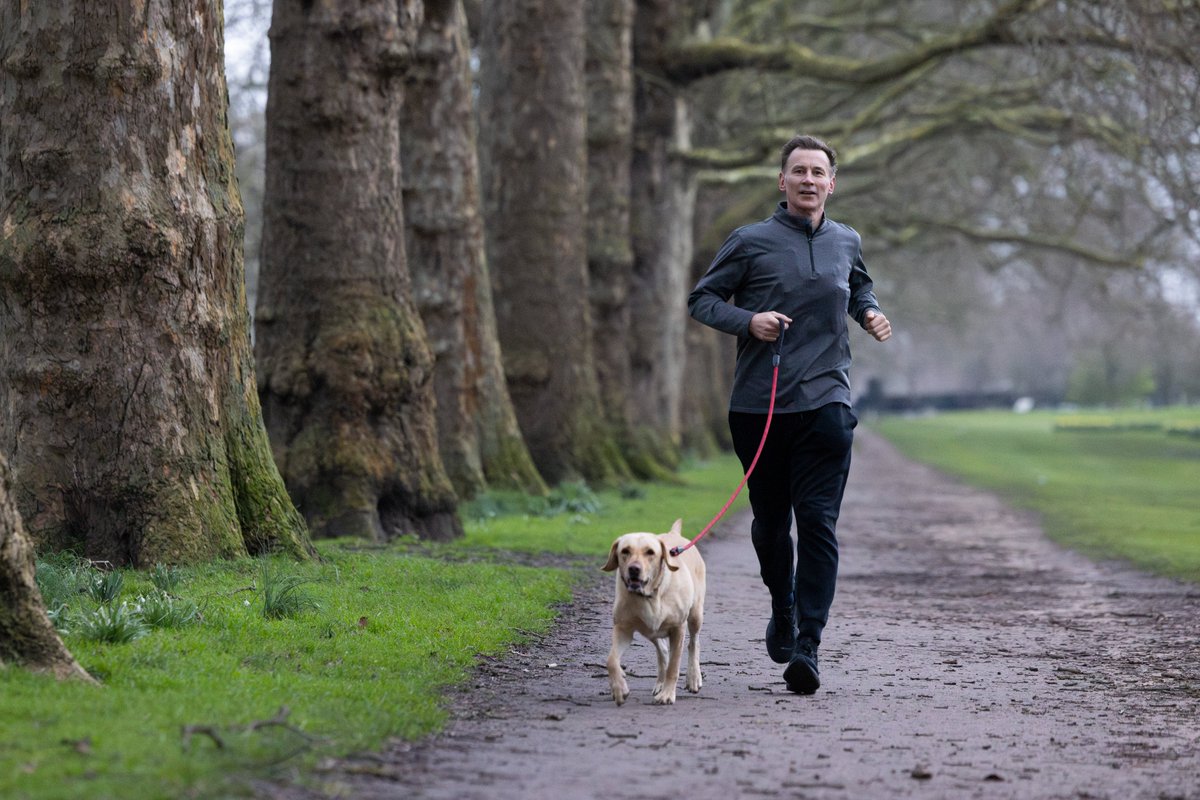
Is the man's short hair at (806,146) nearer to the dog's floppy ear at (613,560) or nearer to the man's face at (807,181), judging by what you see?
the man's face at (807,181)

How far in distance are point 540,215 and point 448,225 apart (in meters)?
4.00

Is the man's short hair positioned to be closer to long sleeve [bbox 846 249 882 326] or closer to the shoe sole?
long sleeve [bbox 846 249 882 326]

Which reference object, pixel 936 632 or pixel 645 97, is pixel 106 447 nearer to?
pixel 936 632

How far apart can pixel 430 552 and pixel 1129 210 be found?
80.9 feet

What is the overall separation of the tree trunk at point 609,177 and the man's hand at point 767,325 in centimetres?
1682

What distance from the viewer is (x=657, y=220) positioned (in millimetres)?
28672

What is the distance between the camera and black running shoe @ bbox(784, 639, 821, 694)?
7703 millimetres

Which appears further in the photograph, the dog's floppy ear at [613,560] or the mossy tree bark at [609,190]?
the mossy tree bark at [609,190]

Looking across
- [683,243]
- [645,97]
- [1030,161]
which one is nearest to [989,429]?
[1030,161]

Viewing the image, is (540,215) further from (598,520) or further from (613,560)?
(613,560)

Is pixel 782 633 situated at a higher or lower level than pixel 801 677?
higher

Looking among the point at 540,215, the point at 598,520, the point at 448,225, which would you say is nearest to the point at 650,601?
the point at 448,225

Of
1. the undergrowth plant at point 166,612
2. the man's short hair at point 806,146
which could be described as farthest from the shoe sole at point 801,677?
the undergrowth plant at point 166,612

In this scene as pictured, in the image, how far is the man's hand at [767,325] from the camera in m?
7.71
